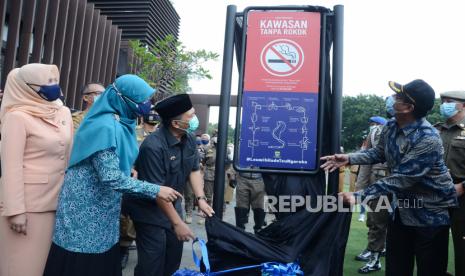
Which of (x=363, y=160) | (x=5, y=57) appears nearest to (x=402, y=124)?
(x=363, y=160)

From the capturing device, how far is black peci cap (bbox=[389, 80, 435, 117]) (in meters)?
2.71

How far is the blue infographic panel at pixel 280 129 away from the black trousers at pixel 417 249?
2.78 ft

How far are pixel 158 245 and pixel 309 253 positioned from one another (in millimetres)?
1038

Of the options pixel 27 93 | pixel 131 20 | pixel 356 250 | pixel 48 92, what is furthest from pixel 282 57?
pixel 131 20

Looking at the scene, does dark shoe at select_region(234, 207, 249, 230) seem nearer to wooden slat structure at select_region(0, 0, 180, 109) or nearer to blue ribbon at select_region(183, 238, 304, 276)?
blue ribbon at select_region(183, 238, 304, 276)

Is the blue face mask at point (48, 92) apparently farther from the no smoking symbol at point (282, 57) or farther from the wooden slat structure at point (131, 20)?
the wooden slat structure at point (131, 20)

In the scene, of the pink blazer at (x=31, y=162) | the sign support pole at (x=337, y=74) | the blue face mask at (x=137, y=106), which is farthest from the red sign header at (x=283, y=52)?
the pink blazer at (x=31, y=162)

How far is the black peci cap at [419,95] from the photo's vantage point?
2.71m

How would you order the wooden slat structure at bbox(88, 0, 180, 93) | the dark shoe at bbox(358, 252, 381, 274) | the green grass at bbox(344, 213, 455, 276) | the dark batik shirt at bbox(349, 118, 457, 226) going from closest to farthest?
the dark batik shirt at bbox(349, 118, 457, 226) < the dark shoe at bbox(358, 252, 381, 274) < the green grass at bbox(344, 213, 455, 276) < the wooden slat structure at bbox(88, 0, 180, 93)

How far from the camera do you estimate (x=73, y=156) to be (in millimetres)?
2236

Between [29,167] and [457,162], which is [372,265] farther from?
[29,167]

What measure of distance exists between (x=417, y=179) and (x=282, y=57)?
1.26 metres

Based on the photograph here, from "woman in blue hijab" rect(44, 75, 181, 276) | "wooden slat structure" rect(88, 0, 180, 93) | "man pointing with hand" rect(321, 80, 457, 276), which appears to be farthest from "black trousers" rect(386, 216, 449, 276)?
"wooden slat structure" rect(88, 0, 180, 93)

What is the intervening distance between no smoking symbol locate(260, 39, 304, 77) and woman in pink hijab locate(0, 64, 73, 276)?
1.48m
